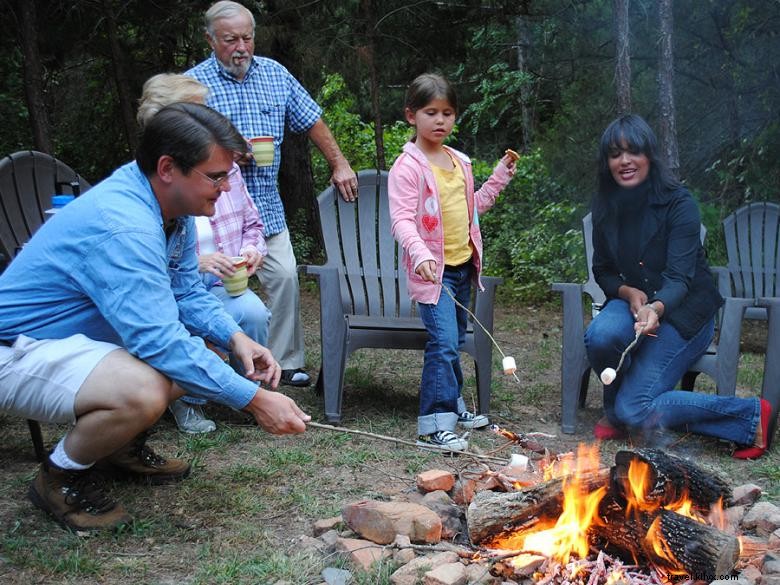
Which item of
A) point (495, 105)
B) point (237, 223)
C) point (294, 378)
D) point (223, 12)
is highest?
point (495, 105)

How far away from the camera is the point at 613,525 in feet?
8.40

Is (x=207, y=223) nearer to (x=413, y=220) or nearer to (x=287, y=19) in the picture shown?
(x=413, y=220)

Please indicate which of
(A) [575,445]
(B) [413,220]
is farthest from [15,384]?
(A) [575,445]

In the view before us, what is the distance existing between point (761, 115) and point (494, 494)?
4.67 m

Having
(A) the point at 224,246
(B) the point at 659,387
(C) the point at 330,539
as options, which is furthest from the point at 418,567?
(A) the point at 224,246

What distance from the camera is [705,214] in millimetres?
6406

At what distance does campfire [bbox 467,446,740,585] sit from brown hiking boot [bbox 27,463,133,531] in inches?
47.2

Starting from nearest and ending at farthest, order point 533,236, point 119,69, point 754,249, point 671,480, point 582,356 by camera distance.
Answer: point 671,480, point 582,356, point 754,249, point 119,69, point 533,236

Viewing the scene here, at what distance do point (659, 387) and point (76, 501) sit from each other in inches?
98.7

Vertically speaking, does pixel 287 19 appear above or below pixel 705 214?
above

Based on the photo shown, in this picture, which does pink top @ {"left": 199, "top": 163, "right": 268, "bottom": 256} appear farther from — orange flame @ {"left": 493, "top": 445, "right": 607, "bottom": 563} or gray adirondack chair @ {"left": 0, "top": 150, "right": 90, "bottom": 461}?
orange flame @ {"left": 493, "top": 445, "right": 607, "bottom": 563}

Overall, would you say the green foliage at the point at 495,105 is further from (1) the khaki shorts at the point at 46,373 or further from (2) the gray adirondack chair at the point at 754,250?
(1) the khaki shorts at the point at 46,373

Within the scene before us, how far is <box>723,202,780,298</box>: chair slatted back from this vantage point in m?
5.63

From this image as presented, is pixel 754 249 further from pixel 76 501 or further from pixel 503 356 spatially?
pixel 76 501
